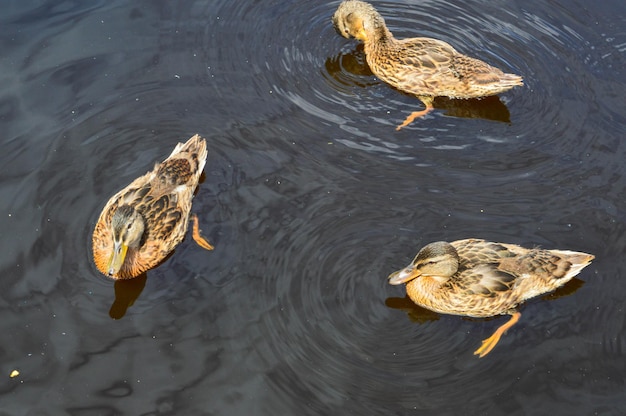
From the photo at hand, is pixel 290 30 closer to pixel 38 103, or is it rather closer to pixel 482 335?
pixel 38 103

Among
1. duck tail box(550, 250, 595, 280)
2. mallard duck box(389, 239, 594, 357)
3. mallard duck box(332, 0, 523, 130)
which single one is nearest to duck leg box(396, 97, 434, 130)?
mallard duck box(332, 0, 523, 130)

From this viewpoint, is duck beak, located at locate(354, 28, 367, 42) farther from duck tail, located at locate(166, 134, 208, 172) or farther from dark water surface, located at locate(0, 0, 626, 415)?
duck tail, located at locate(166, 134, 208, 172)

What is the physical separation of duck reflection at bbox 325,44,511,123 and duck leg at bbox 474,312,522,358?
2.72 m

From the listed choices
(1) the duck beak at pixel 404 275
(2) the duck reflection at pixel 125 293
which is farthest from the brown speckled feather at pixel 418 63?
(2) the duck reflection at pixel 125 293

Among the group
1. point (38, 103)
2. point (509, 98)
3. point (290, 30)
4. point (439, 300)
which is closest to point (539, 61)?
point (509, 98)

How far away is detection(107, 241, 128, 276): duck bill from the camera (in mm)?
6816

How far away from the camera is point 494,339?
6.73m

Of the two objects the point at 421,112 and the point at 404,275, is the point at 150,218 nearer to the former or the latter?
the point at 404,275

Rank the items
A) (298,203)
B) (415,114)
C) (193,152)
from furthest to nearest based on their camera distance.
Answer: (415,114) < (193,152) < (298,203)

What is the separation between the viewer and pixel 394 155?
8195 mm

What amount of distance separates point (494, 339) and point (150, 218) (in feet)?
10.9

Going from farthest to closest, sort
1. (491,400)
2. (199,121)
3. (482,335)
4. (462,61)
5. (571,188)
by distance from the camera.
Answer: (462,61)
(199,121)
(571,188)
(482,335)
(491,400)

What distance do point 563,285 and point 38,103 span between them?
5.82m

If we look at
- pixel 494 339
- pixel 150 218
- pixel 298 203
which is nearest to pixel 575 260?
pixel 494 339
